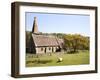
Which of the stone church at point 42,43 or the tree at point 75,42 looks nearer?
the stone church at point 42,43

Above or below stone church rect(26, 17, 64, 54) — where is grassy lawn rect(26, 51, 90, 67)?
below

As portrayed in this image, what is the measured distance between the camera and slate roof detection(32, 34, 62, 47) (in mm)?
1861

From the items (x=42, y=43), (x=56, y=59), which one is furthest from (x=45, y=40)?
(x=56, y=59)

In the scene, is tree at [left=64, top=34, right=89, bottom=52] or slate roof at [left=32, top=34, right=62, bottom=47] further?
tree at [left=64, top=34, right=89, bottom=52]

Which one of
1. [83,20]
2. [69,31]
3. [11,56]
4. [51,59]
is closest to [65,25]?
[69,31]

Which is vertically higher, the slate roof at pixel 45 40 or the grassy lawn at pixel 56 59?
the slate roof at pixel 45 40

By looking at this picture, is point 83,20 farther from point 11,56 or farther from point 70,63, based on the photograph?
point 11,56

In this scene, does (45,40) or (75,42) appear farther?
(75,42)

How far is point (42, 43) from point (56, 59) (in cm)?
18

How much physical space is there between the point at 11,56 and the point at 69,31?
0.54 m

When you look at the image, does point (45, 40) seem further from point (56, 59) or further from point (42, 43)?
A: point (56, 59)

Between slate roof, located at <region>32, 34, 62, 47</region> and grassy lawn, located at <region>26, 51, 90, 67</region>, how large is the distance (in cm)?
9

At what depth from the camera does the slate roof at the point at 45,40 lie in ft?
6.11

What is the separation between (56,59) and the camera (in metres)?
1.92
